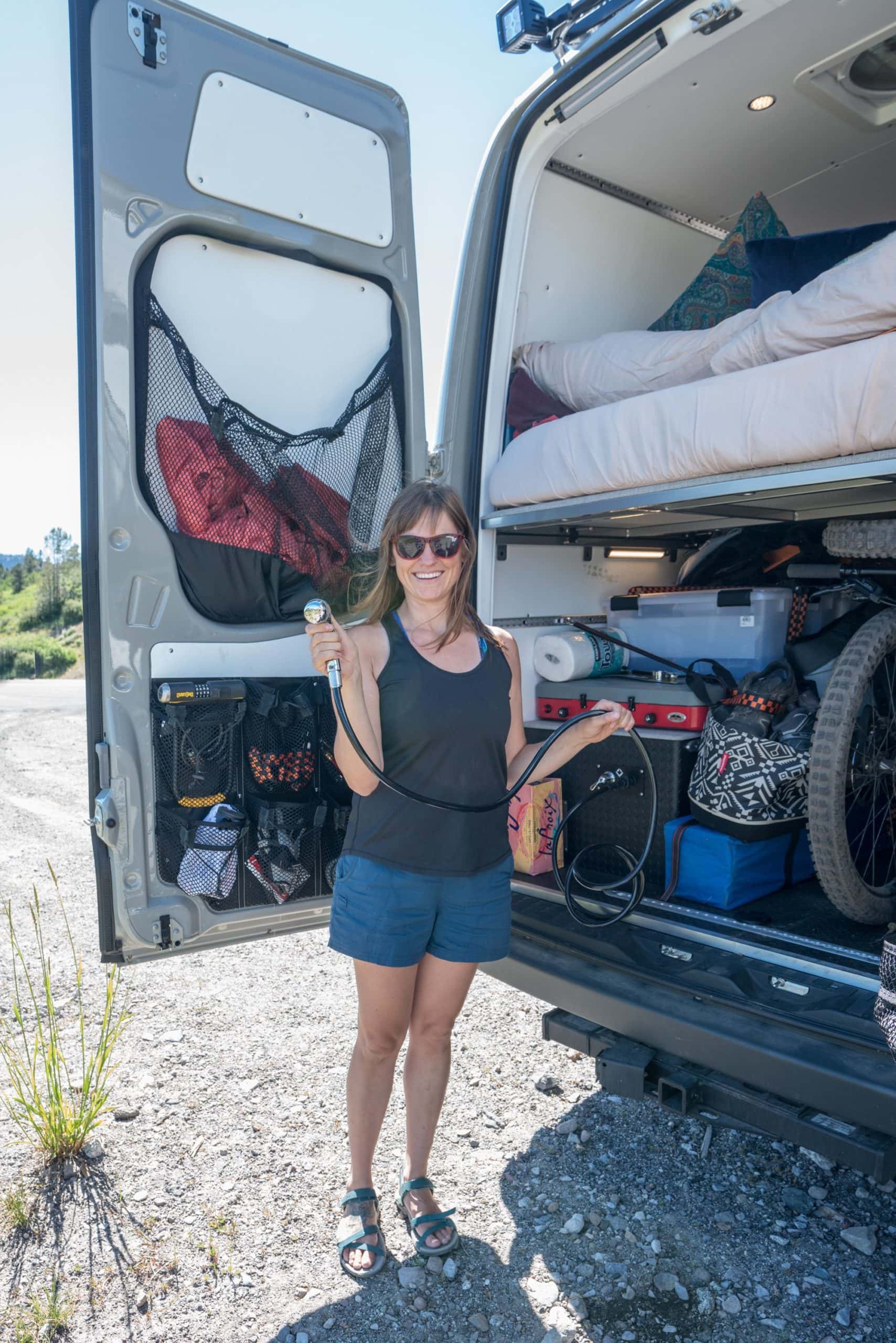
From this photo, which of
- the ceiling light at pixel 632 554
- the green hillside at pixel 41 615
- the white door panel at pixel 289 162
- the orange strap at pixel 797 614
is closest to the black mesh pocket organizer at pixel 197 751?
the white door panel at pixel 289 162

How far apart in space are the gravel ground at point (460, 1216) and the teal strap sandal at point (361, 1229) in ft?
0.11

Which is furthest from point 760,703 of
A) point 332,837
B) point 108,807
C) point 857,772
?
point 108,807

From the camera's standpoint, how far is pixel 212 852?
238cm

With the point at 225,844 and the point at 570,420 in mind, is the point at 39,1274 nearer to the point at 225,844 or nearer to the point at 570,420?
the point at 225,844

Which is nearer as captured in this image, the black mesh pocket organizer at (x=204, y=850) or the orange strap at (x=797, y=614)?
the black mesh pocket organizer at (x=204, y=850)

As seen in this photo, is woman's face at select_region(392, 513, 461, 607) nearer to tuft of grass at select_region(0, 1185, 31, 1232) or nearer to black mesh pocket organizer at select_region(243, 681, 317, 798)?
black mesh pocket organizer at select_region(243, 681, 317, 798)

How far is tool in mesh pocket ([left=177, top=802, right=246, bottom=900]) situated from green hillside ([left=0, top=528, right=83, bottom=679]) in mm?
24360

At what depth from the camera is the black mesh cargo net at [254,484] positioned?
2.27 metres

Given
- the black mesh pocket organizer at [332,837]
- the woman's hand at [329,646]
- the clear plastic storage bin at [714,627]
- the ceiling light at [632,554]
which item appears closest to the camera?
the woman's hand at [329,646]

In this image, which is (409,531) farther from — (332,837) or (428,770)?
(332,837)

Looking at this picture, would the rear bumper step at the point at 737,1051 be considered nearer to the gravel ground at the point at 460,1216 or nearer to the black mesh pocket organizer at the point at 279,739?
the gravel ground at the point at 460,1216

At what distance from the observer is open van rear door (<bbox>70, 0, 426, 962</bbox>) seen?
2166 mm

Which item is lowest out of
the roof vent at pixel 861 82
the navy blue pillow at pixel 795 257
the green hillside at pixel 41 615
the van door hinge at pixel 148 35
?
the green hillside at pixel 41 615

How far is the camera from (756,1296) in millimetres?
2055
